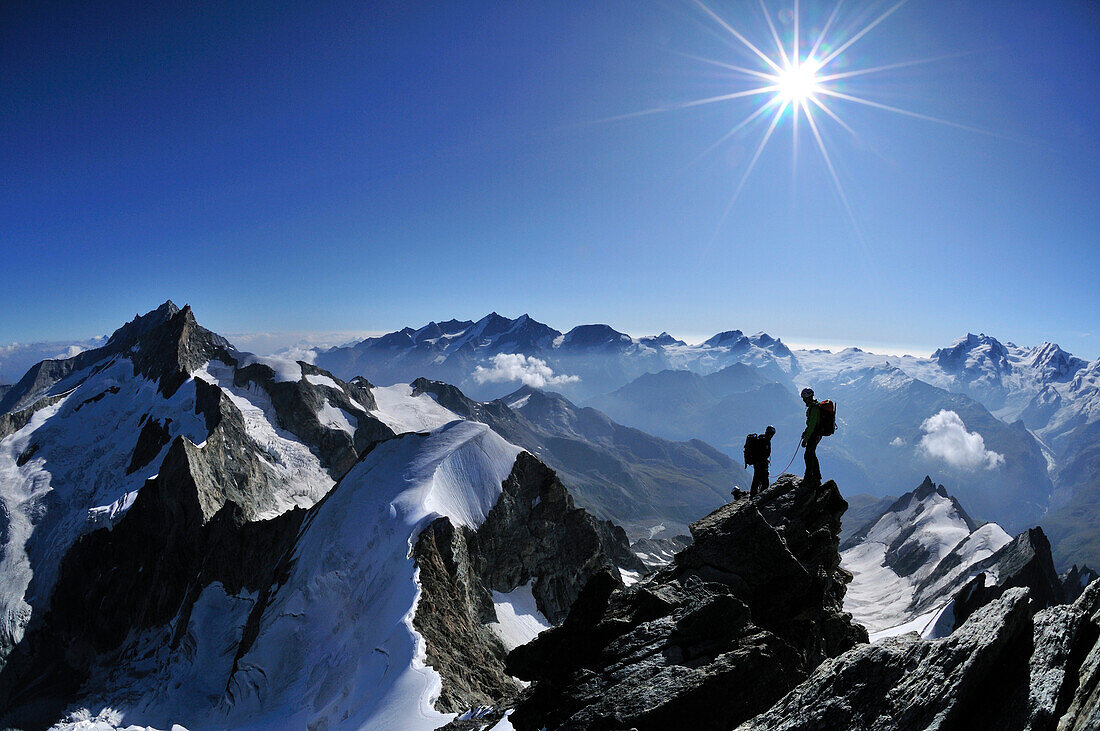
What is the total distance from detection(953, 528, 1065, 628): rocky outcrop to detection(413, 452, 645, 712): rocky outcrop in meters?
79.3

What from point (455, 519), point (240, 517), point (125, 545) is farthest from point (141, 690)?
point (455, 519)

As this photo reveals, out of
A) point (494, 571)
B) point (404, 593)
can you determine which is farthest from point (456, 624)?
point (494, 571)

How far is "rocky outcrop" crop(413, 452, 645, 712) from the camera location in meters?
35.7

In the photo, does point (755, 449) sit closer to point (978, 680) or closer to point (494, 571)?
point (978, 680)

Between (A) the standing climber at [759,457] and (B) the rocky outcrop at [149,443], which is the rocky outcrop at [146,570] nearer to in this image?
(B) the rocky outcrop at [149,443]

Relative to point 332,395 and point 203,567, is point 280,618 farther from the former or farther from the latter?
point 332,395

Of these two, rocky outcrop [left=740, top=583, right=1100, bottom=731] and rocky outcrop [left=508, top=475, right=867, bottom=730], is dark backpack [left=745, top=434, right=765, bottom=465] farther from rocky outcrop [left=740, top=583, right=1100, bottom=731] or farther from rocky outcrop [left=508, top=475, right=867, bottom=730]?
rocky outcrop [left=740, top=583, right=1100, bottom=731]

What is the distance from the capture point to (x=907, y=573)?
180 meters

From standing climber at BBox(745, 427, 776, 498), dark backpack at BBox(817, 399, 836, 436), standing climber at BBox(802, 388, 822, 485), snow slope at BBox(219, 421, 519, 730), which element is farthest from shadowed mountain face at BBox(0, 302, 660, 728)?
dark backpack at BBox(817, 399, 836, 436)

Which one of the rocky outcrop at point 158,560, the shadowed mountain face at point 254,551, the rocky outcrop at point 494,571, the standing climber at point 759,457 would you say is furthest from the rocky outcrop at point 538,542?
the standing climber at point 759,457

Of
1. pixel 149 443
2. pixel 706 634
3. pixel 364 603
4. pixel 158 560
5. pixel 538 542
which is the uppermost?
pixel 149 443

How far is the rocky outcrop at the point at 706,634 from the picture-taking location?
1239cm

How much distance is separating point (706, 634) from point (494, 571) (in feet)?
142

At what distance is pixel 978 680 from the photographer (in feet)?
28.0
